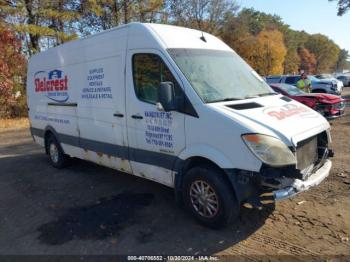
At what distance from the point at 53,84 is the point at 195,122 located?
4.39m

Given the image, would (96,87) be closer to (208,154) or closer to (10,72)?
(208,154)

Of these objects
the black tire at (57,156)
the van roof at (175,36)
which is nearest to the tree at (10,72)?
the black tire at (57,156)

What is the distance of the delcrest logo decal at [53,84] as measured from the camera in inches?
277

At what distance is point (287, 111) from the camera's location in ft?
14.7

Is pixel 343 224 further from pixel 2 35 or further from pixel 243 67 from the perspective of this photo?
pixel 2 35

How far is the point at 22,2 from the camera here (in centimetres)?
1973

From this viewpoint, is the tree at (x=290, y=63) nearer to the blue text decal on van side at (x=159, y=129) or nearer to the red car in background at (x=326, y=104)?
the red car in background at (x=326, y=104)

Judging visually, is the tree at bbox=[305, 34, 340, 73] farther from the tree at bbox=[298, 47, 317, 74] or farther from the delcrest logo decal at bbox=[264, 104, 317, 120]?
the delcrest logo decal at bbox=[264, 104, 317, 120]

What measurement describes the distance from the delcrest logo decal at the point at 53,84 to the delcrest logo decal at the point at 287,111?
4.34m

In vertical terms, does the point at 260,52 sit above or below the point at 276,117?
above

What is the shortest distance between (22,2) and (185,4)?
17068mm

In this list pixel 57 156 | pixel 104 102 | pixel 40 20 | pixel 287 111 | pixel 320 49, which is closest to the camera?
pixel 287 111

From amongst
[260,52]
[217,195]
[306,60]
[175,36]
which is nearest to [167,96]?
[175,36]

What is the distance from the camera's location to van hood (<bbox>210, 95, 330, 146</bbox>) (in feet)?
12.8
